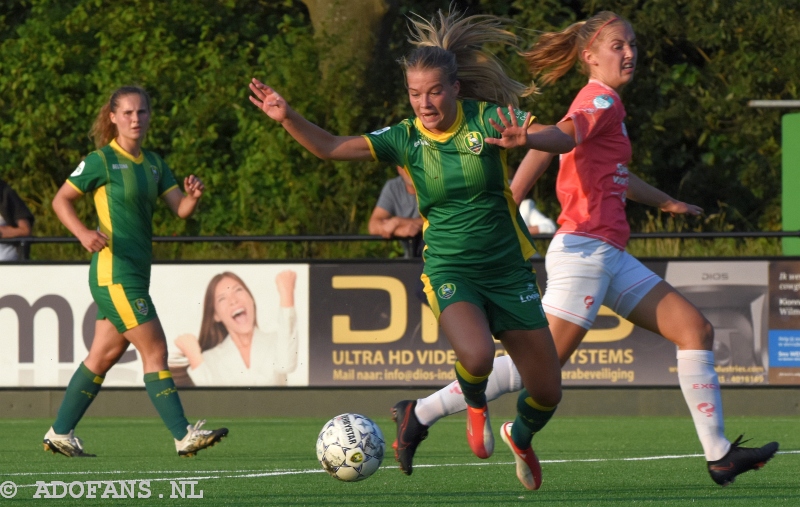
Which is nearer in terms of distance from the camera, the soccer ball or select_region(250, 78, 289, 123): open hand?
select_region(250, 78, 289, 123): open hand

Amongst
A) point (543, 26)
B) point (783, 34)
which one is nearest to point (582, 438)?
point (543, 26)

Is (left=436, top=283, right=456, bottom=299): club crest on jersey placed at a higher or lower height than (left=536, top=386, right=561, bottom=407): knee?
higher

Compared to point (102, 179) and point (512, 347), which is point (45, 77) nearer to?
point (102, 179)

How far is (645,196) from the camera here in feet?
23.5

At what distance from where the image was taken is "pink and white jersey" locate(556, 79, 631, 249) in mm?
6652

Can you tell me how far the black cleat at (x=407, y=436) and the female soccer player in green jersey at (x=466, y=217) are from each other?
0.40 m

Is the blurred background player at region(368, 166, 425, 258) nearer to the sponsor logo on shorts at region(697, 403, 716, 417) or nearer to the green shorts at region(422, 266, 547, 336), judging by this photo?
the sponsor logo on shorts at region(697, 403, 716, 417)

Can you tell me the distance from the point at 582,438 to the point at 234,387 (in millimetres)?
3458

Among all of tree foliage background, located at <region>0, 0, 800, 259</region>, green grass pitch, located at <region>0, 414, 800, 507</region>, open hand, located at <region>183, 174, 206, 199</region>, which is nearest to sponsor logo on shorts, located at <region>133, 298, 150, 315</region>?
open hand, located at <region>183, 174, 206, 199</region>

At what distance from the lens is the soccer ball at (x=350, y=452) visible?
617 centimetres

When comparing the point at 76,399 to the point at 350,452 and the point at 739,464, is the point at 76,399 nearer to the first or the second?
the point at 350,452

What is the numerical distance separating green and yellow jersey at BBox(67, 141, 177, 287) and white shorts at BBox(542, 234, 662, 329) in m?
2.68

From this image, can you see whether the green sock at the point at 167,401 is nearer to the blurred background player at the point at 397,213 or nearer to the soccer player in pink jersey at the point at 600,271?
the soccer player in pink jersey at the point at 600,271

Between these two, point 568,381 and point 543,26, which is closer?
point 568,381
